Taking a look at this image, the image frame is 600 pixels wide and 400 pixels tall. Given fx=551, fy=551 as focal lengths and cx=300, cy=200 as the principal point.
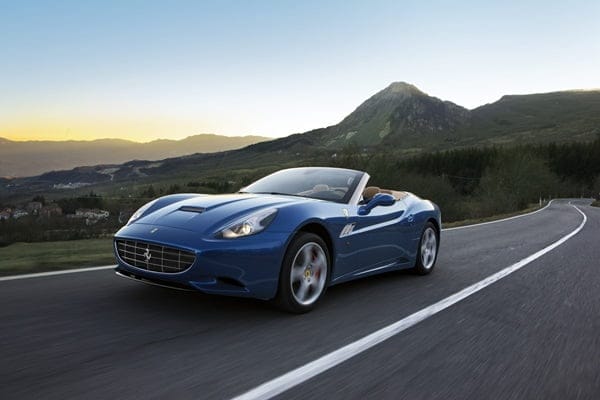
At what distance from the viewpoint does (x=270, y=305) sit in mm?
4988

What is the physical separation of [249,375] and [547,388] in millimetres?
1792

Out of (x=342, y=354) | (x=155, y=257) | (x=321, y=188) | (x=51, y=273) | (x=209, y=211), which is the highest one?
(x=321, y=188)

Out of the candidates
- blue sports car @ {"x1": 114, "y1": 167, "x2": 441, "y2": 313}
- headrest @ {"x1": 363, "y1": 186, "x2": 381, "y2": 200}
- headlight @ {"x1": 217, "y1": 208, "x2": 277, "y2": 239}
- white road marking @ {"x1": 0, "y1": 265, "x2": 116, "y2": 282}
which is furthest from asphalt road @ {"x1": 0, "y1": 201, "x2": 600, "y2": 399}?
headrest @ {"x1": 363, "y1": 186, "x2": 381, "y2": 200}

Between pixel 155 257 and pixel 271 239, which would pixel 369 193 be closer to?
pixel 271 239

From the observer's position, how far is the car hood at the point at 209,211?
4.57 m

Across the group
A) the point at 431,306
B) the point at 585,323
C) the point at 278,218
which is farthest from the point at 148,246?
the point at 585,323

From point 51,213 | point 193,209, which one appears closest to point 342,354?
point 193,209

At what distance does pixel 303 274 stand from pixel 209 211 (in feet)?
3.27

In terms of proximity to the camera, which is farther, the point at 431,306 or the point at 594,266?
the point at 594,266

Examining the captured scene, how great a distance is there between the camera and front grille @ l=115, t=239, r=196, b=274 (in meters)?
4.27

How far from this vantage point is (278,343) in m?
3.89

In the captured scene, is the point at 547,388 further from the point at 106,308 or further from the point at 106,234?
the point at 106,234

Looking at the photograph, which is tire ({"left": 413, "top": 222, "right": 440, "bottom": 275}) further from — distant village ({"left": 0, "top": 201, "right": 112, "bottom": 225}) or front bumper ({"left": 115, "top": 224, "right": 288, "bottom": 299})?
distant village ({"left": 0, "top": 201, "right": 112, "bottom": 225})

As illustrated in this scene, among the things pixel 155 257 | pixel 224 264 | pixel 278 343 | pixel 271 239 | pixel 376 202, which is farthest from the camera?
pixel 376 202
